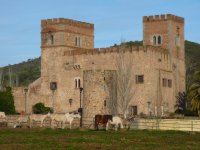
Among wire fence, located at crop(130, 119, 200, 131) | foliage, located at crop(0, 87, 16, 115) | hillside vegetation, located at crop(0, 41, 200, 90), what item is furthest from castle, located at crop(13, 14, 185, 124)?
hillside vegetation, located at crop(0, 41, 200, 90)

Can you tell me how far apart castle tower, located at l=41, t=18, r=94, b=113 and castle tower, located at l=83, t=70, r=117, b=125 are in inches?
469

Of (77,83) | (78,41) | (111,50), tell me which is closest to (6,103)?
(77,83)

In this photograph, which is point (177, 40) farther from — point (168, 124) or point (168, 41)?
point (168, 124)

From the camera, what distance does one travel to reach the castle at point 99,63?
40.3 meters

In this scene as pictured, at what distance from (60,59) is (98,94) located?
14.8 metres

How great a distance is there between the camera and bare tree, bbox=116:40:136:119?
123 ft

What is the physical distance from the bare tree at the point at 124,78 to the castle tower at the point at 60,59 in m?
5.52

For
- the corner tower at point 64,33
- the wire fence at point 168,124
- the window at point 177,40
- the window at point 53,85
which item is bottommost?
the wire fence at point 168,124

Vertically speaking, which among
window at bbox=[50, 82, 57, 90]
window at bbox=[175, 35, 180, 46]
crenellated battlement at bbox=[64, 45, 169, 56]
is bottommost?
window at bbox=[50, 82, 57, 90]

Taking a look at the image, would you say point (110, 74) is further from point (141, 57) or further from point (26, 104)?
point (26, 104)

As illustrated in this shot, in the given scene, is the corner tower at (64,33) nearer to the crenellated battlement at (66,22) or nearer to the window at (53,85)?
the crenellated battlement at (66,22)

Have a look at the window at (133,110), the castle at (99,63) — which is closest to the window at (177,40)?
the castle at (99,63)

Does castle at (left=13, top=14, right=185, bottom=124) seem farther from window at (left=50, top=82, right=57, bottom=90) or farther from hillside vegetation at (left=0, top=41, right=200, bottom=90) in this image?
hillside vegetation at (left=0, top=41, right=200, bottom=90)

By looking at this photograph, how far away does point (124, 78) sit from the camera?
125 feet
